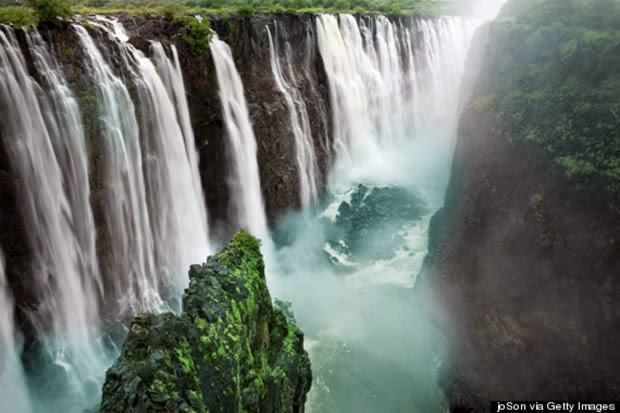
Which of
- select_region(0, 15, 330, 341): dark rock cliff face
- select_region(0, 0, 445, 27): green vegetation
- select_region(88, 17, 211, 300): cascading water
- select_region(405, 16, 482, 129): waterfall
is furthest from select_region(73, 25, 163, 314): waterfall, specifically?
select_region(405, 16, 482, 129): waterfall

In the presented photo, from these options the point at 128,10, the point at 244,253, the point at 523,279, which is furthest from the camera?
the point at 128,10

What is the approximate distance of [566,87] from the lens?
11.1m

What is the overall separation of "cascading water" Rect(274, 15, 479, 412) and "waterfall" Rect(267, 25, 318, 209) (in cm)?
160

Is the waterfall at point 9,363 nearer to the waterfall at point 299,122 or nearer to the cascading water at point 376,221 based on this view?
the cascading water at point 376,221

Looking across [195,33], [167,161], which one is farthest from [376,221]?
[195,33]

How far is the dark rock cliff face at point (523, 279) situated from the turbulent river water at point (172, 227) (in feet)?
7.20

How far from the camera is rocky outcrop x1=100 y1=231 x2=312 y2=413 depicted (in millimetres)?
5664

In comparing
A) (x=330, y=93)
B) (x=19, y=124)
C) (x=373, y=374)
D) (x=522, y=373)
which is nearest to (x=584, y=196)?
(x=522, y=373)

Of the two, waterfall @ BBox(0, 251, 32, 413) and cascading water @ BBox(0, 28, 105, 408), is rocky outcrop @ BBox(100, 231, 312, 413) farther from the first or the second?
waterfall @ BBox(0, 251, 32, 413)

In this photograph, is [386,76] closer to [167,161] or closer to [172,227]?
[167,161]

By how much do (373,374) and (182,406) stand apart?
9.49 metres

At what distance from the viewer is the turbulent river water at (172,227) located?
11.3 meters

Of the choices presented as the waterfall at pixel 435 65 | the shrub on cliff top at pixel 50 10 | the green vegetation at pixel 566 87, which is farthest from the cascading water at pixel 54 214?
the waterfall at pixel 435 65

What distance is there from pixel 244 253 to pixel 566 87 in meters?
9.61
